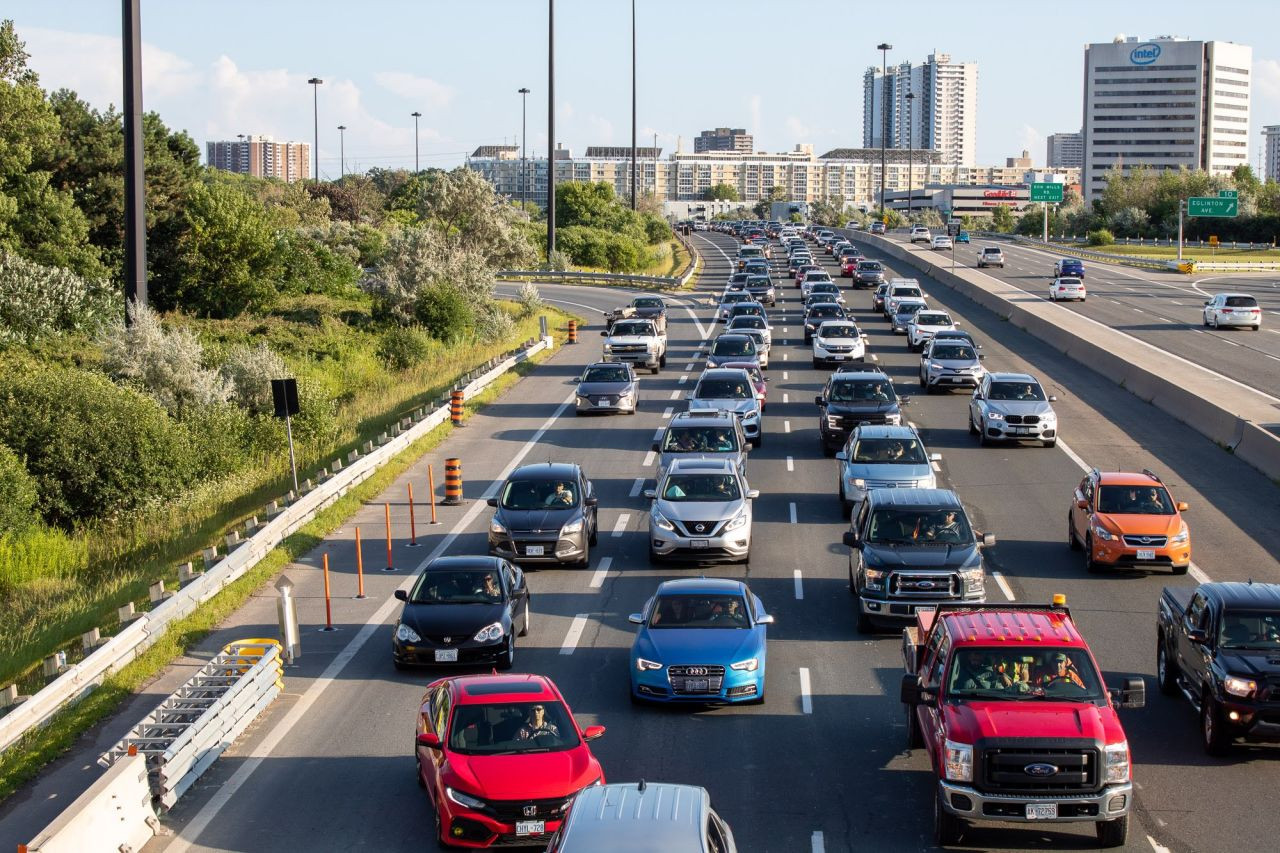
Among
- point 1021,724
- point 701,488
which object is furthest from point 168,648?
point 1021,724

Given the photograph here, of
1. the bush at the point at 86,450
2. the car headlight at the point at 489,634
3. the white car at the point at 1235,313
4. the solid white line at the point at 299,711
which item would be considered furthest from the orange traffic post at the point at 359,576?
the white car at the point at 1235,313

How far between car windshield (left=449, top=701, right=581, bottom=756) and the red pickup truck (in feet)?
10.4

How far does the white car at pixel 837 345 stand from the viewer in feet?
153

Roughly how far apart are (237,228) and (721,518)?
1797 inches

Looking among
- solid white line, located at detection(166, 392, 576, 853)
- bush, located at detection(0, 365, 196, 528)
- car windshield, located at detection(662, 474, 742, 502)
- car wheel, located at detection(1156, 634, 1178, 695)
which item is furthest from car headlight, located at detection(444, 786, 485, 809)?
bush, located at detection(0, 365, 196, 528)

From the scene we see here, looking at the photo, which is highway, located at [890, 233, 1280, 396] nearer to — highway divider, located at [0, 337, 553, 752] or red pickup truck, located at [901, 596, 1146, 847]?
highway divider, located at [0, 337, 553, 752]

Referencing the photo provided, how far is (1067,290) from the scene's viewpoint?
227 feet

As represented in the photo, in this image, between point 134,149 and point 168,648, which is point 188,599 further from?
point 134,149

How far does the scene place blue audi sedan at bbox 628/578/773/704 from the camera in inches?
634

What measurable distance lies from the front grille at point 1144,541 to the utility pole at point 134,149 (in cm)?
2676

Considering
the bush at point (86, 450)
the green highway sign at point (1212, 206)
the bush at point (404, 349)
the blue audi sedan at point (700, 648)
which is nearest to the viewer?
the blue audi sedan at point (700, 648)

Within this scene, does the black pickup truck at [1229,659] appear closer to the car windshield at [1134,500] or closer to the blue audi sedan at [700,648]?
the blue audi sedan at [700,648]

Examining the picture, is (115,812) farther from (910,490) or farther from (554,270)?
(554,270)

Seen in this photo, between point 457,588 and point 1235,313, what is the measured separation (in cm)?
4806
